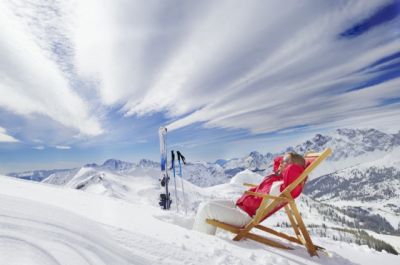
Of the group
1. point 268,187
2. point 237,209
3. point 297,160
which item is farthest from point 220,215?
point 297,160

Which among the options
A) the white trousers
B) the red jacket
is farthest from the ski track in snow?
the red jacket

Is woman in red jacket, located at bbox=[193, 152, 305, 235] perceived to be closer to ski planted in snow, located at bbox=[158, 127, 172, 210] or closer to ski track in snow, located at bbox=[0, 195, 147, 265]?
ski track in snow, located at bbox=[0, 195, 147, 265]

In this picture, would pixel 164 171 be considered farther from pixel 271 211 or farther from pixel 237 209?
pixel 271 211

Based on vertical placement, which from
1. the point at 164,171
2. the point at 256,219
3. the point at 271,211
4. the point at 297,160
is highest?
the point at 164,171

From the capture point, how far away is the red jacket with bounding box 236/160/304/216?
262 inches

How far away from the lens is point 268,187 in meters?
7.66

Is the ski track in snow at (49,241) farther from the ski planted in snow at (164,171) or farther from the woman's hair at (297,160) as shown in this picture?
the ski planted in snow at (164,171)

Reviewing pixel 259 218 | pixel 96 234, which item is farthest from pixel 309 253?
pixel 96 234

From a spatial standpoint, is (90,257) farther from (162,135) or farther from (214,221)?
(162,135)

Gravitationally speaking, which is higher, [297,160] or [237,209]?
[297,160]

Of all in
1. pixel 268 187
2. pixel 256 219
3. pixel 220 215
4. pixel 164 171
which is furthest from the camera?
pixel 164 171

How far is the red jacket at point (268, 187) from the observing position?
21.9ft

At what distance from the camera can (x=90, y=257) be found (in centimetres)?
280

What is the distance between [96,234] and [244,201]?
15.3 ft
